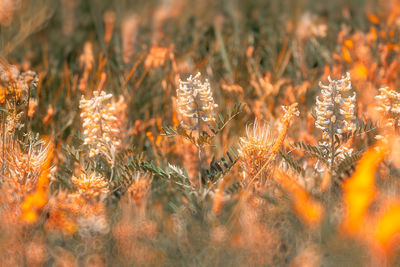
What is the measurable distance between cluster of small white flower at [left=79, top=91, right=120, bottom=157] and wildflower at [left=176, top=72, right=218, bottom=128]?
238 mm

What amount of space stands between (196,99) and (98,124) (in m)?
0.33

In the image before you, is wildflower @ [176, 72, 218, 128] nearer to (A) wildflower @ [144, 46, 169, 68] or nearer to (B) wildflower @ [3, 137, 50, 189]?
(B) wildflower @ [3, 137, 50, 189]

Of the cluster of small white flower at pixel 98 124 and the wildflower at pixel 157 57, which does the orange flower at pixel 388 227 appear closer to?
the cluster of small white flower at pixel 98 124

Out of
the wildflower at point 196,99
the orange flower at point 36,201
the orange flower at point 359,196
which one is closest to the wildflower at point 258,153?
the wildflower at point 196,99

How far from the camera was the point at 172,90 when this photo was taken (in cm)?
256

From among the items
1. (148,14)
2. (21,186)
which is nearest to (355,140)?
(21,186)

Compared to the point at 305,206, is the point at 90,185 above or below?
below

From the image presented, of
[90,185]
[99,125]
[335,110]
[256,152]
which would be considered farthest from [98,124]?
[335,110]

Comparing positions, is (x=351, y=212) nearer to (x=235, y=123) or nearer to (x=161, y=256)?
(x=161, y=256)

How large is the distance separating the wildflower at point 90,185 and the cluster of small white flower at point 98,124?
98 mm

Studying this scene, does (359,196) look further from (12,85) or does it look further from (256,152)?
(12,85)

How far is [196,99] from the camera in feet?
5.46

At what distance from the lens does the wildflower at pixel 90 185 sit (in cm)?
167

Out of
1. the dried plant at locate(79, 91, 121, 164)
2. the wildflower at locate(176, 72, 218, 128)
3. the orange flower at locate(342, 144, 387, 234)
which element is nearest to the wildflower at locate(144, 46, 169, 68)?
the dried plant at locate(79, 91, 121, 164)
